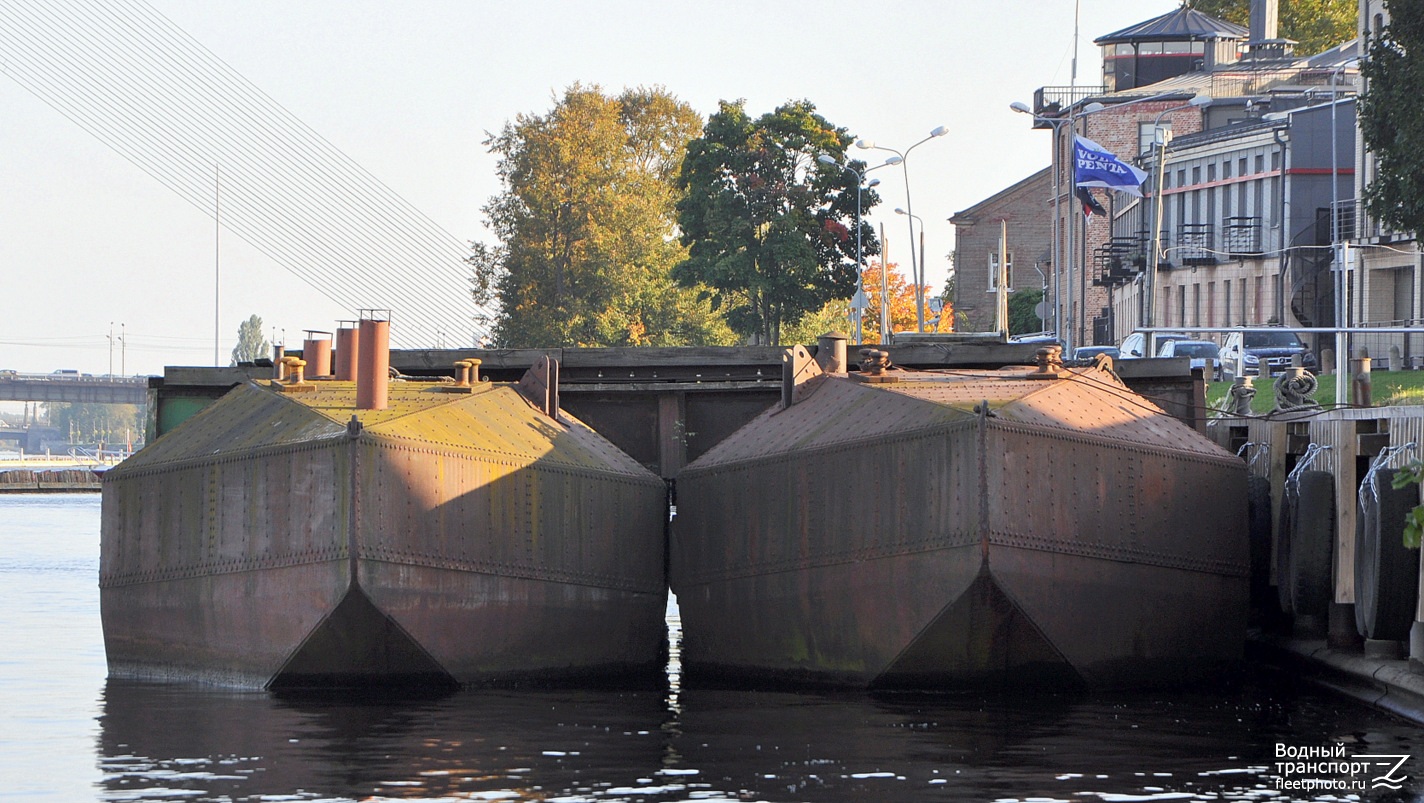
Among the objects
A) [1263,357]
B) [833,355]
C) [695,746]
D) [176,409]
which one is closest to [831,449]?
[833,355]

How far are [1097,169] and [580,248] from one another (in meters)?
28.5

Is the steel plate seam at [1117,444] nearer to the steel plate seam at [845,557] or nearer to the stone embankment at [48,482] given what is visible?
the steel plate seam at [845,557]

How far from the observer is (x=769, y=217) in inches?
2876

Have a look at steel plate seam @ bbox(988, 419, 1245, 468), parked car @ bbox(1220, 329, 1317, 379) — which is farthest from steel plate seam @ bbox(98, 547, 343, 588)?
parked car @ bbox(1220, 329, 1317, 379)

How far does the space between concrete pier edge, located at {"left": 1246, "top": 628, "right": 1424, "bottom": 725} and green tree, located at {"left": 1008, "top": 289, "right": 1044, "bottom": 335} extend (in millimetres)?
81989

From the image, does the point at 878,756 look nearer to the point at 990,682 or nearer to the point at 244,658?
the point at 990,682

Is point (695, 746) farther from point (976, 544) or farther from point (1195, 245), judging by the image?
point (1195, 245)

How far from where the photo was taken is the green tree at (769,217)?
7231 cm

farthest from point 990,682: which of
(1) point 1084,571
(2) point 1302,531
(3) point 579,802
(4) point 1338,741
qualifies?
(3) point 579,802

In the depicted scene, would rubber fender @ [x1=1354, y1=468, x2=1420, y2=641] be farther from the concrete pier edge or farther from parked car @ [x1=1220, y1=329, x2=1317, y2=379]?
parked car @ [x1=1220, y1=329, x2=1317, y2=379]

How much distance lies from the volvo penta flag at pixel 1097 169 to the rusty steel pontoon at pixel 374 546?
34.6 metres

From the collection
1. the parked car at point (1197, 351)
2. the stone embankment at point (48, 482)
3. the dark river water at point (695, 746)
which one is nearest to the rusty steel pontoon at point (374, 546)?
the dark river water at point (695, 746)

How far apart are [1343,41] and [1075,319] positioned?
19239 mm

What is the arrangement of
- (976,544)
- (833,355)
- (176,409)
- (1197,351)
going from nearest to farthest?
1. (976,544)
2. (833,355)
3. (176,409)
4. (1197,351)
